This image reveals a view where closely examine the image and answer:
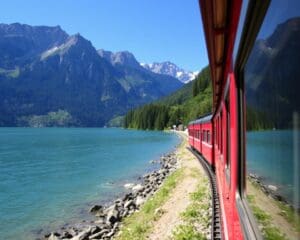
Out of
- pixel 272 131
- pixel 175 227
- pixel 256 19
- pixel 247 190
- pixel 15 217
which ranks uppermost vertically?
pixel 256 19

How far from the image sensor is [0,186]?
101 ft

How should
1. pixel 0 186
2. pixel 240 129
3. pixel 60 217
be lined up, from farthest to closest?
pixel 0 186, pixel 60 217, pixel 240 129

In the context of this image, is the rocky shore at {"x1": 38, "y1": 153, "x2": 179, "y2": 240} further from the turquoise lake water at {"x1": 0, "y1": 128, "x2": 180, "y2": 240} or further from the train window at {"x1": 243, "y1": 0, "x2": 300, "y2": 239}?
the train window at {"x1": 243, "y1": 0, "x2": 300, "y2": 239}

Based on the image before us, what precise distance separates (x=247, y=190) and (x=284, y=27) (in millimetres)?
1941

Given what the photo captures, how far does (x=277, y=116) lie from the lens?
6.33ft

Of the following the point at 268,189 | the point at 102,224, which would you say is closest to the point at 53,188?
the point at 102,224

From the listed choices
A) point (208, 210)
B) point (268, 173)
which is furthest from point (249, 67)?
point (208, 210)

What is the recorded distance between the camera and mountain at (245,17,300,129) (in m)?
1.65

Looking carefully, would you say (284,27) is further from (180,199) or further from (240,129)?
(180,199)

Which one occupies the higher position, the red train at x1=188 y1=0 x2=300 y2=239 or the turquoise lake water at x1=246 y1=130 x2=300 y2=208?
the red train at x1=188 y1=0 x2=300 y2=239

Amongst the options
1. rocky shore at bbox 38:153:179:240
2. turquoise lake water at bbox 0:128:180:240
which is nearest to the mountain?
rocky shore at bbox 38:153:179:240

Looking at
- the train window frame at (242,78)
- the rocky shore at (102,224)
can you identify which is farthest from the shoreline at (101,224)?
the train window frame at (242,78)

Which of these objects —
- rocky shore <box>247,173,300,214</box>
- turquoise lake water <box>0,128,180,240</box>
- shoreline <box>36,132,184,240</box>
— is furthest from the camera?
turquoise lake water <box>0,128,180,240</box>

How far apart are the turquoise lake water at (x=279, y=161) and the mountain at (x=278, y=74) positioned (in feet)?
0.23
